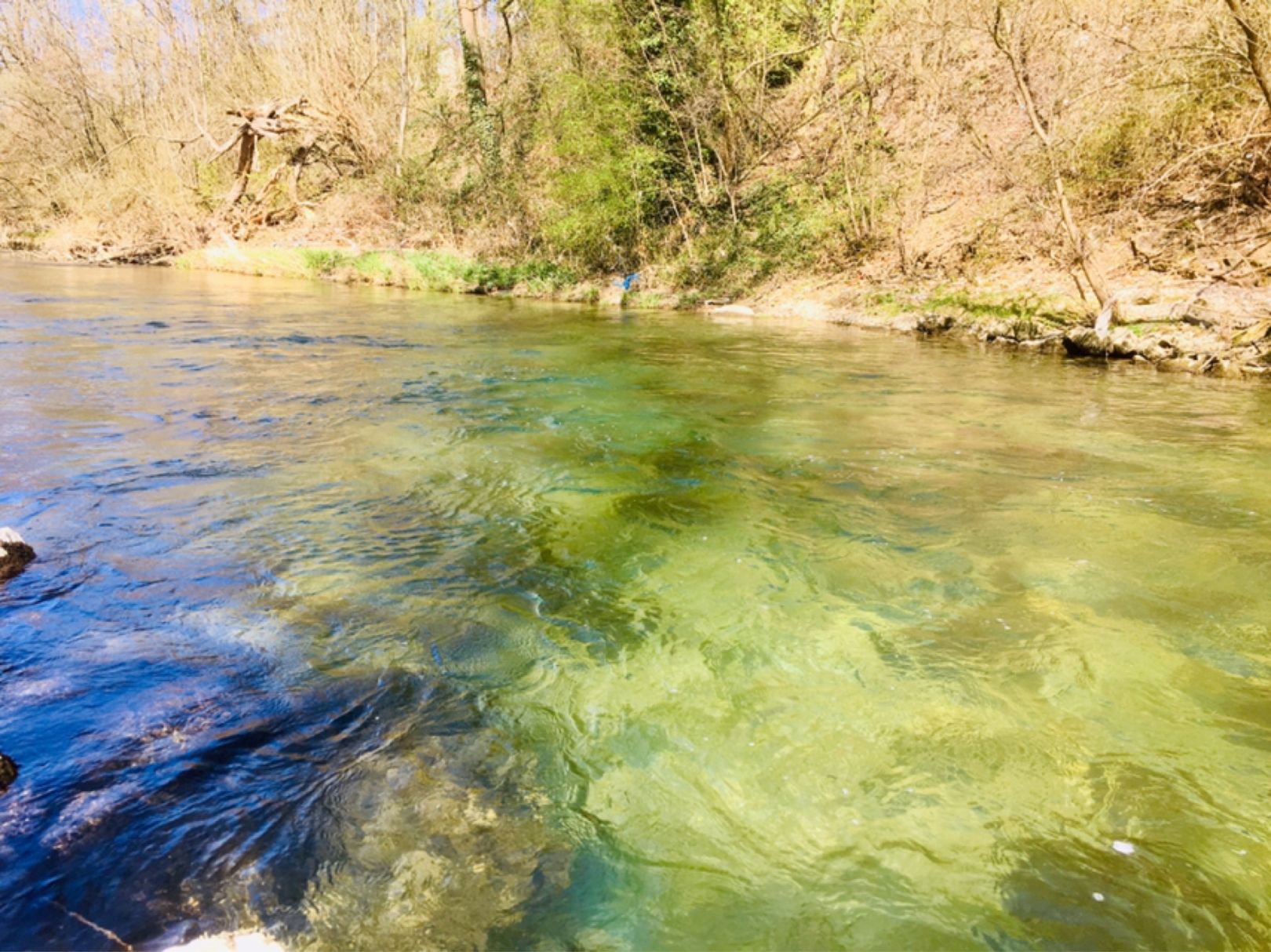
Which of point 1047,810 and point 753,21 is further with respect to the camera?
point 753,21

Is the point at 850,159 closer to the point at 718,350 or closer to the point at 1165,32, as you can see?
the point at 1165,32

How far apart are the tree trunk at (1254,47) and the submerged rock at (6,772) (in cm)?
1242

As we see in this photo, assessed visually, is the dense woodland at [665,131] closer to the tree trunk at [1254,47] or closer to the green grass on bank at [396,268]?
the tree trunk at [1254,47]

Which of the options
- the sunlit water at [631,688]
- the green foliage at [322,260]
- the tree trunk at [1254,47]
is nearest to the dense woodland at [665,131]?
the tree trunk at [1254,47]

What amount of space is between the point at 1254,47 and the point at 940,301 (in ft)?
19.2

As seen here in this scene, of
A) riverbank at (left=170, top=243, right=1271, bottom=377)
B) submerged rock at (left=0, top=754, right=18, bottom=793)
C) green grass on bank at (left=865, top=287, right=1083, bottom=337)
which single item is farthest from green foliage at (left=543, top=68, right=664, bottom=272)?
submerged rock at (left=0, top=754, right=18, bottom=793)

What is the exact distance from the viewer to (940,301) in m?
14.4

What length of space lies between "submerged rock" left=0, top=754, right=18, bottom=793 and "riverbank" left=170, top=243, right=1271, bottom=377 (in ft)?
40.1

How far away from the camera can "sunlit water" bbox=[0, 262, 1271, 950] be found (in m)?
2.06

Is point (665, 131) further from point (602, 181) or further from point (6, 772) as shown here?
point (6, 772)

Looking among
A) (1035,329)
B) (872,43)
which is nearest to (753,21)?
(872,43)

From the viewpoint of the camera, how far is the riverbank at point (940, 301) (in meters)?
10.2

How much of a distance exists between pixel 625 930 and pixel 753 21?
20.6 meters

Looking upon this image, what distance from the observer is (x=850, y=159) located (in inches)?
669
